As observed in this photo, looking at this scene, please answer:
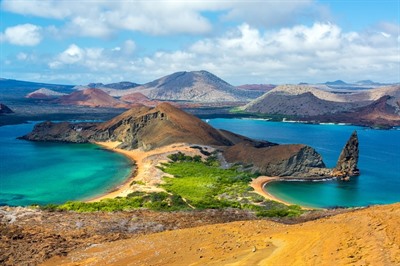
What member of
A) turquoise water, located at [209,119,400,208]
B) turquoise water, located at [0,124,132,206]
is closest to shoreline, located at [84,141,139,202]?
turquoise water, located at [0,124,132,206]

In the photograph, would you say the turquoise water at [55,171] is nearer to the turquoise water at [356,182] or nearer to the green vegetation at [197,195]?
the green vegetation at [197,195]

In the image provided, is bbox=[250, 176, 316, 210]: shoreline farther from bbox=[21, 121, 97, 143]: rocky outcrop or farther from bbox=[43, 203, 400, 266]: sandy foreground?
bbox=[21, 121, 97, 143]: rocky outcrop

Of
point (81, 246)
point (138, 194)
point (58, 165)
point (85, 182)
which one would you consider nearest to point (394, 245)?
point (81, 246)

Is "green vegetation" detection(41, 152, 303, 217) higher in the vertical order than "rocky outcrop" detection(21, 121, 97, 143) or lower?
lower

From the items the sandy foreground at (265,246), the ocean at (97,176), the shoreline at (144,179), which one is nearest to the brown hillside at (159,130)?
the shoreline at (144,179)

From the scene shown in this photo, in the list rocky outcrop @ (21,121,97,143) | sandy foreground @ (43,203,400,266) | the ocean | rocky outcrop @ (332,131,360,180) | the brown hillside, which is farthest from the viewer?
rocky outcrop @ (21,121,97,143)

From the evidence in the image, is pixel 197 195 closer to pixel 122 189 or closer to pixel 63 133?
pixel 122 189

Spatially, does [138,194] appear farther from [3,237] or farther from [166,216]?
[3,237]
